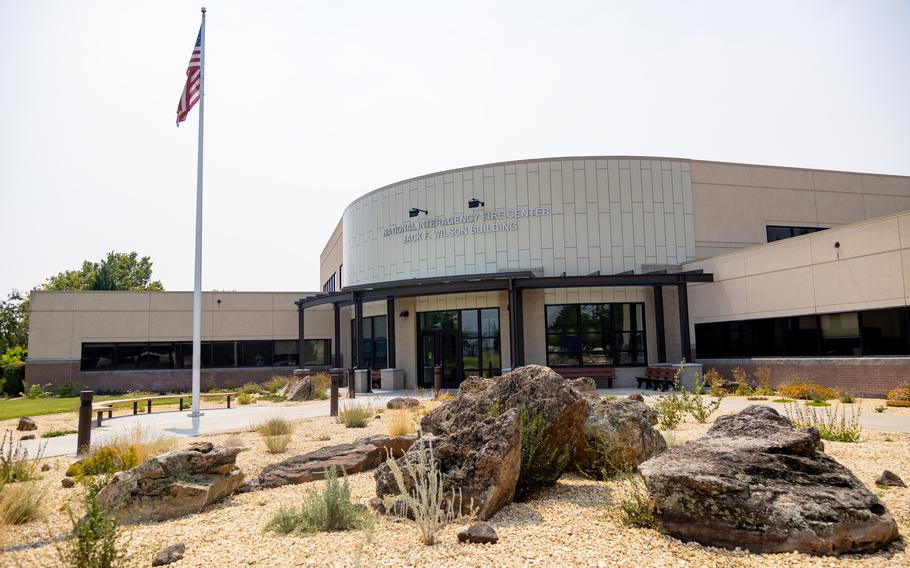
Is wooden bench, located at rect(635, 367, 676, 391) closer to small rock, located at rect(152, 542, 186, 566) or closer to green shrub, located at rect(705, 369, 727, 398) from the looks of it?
green shrub, located at rect(705, 369, 727, 398)

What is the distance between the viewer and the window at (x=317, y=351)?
116 ft

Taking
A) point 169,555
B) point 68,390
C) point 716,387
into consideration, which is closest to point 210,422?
point 169,555

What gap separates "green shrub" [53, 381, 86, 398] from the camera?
97.7ft

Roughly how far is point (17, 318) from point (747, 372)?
56.3 metres

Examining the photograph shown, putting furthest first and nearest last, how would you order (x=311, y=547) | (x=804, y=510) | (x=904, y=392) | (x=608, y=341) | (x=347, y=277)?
(x=347, y=277)
(x=608, y=341)
(x=904, y=392)
(x=311, y=547)
(x=804, y=510)

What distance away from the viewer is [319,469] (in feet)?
26.4

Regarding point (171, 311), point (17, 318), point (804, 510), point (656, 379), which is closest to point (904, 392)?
point (656, 379)

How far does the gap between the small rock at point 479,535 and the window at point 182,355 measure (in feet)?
103

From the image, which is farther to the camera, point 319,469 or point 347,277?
point 347,277

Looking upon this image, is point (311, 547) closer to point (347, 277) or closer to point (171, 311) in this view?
point (347, 277)

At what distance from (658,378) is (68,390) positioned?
27405 millimetres

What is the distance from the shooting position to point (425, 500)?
5.25 metres

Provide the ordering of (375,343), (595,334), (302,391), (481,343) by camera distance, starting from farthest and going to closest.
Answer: (375,343) → (481,343) → (595,334) → (302,391)

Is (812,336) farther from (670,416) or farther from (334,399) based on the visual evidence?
(334,399)
